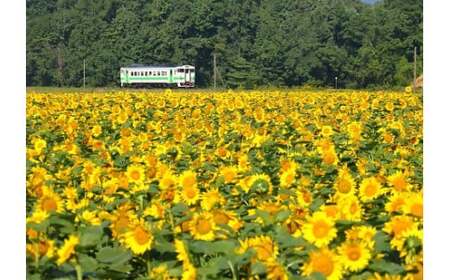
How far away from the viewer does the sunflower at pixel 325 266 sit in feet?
7.28

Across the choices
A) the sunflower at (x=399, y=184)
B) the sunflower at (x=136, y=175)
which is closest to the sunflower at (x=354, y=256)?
the sunflower at (x=399, y=184)

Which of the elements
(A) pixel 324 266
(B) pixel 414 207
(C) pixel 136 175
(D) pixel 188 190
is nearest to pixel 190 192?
(D) pixel 188 190

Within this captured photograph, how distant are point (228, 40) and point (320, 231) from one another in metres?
66.5

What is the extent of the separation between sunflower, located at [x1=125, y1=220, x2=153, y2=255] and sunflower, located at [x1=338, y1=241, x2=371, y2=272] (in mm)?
583

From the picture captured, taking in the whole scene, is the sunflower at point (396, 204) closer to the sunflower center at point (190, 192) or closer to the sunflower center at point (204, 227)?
the sunflower center at point (204, 227)

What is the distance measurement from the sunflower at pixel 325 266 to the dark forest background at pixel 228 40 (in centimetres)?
4732

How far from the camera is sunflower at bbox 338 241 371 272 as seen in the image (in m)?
2.31

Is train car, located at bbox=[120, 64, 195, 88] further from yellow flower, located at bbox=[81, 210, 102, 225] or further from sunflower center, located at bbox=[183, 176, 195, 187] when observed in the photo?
yellow flower, located at bbox=[81, 210, 102, 225]

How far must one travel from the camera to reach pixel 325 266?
2.23 metres

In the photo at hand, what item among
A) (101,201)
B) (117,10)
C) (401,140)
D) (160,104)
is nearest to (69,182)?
(101,201)
